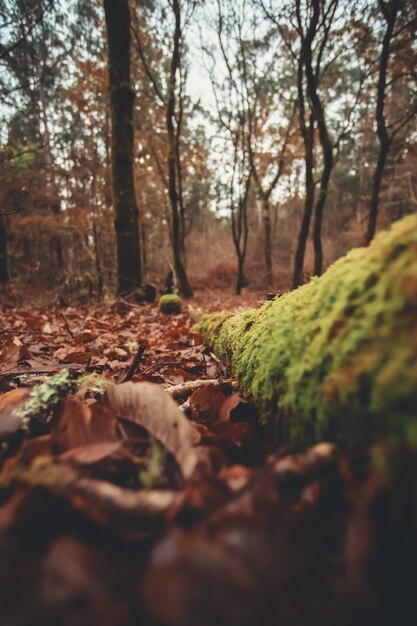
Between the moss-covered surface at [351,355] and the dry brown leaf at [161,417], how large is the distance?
0.23 m

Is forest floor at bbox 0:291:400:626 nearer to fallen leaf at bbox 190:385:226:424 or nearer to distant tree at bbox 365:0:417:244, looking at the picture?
fallen leaf at bbox 190:385:226:424

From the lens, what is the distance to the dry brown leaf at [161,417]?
659 millimetres

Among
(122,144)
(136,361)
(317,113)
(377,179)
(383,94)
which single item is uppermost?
(383,94)

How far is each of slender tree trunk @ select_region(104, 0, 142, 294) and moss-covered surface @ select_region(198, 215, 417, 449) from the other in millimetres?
6747

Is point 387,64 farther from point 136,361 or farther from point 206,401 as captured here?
point 206,401

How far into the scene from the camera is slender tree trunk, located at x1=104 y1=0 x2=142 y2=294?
7.09 m

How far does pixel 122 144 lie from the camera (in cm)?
727

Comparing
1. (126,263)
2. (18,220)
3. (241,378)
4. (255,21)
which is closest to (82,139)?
(18,220)

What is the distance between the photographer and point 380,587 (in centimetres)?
40

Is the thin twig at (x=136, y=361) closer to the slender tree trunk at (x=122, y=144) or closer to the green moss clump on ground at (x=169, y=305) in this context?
the green moss clump on ground at (x=169, y=305)

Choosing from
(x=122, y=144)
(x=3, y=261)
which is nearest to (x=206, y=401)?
(x=122, y=144)

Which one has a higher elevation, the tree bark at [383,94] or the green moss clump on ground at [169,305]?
the tree bark at [383,94]

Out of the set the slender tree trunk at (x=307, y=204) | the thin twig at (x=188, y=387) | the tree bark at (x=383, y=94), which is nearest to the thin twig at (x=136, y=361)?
the thin twig at (x=188, y=387)

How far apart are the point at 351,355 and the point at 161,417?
42 cm
